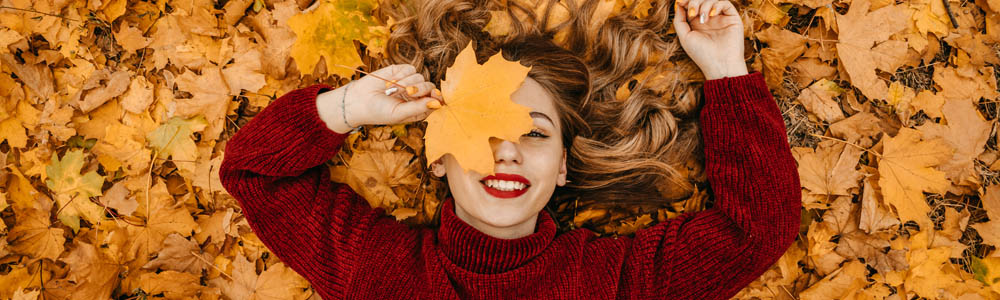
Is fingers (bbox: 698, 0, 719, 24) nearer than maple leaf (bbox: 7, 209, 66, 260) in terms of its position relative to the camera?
Yes

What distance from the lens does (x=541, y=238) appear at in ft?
7.41

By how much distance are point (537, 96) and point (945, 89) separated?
1.76 m

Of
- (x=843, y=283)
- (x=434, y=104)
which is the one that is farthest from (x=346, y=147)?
(x=843, y=283)

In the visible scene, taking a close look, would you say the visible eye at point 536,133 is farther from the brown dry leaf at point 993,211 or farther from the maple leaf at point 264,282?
the brown dry leaf at point 993,211

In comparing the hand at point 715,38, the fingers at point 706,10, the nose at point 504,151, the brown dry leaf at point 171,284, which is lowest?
the brown dry leaf at point 171,284

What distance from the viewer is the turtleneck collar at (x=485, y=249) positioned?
86.7 inches

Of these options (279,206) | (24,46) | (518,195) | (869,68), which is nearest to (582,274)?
(518,195)

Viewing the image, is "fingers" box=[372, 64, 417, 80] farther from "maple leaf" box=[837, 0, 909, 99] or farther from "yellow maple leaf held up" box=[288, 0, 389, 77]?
"maple leaf" box=[837, 0, 909, 99]

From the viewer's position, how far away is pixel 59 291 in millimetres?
2590

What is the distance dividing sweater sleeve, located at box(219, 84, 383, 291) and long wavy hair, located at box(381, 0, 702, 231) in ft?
1.61

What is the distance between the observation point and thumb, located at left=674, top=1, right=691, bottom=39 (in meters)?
2.36

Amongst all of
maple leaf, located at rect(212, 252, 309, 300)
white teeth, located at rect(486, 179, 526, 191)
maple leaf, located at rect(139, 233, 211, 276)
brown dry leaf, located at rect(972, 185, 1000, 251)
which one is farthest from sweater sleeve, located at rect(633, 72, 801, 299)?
maple leaf, located at rect(139, 233, 211, 276)

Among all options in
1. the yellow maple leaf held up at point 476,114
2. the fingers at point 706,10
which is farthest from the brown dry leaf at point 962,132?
the yellow maple leaf held up at point 476,114

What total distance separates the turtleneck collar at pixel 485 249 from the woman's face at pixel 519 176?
10cm
